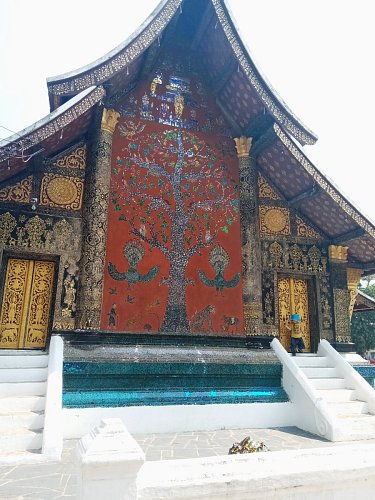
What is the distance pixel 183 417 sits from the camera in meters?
4.88

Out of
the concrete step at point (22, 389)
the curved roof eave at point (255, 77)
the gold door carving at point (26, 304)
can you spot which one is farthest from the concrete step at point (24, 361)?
the curved roof eave at point (255, 77)

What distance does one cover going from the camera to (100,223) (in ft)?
20.4

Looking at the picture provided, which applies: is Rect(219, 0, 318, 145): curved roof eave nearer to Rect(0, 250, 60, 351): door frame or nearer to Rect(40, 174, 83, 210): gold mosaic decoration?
Rect(40, 174, 83, 210): gold mosaic decoration

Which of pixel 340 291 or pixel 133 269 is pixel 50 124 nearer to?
pixel 133 269

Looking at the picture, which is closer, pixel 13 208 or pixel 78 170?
pixel 13 208

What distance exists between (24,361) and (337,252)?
243 inches

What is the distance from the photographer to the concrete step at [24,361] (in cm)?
495

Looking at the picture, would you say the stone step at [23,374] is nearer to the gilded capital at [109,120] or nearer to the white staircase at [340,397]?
the white staircase at [340,397]

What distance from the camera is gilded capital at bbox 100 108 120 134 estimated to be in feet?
21.7

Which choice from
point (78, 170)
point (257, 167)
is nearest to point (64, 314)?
point (78, 170)

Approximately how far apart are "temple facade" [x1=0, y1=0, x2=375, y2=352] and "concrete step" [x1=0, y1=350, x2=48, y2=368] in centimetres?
65

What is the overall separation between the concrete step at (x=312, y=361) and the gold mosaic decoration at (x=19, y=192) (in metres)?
5.21

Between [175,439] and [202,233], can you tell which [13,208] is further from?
[175,439]

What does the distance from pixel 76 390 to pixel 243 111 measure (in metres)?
5.74
